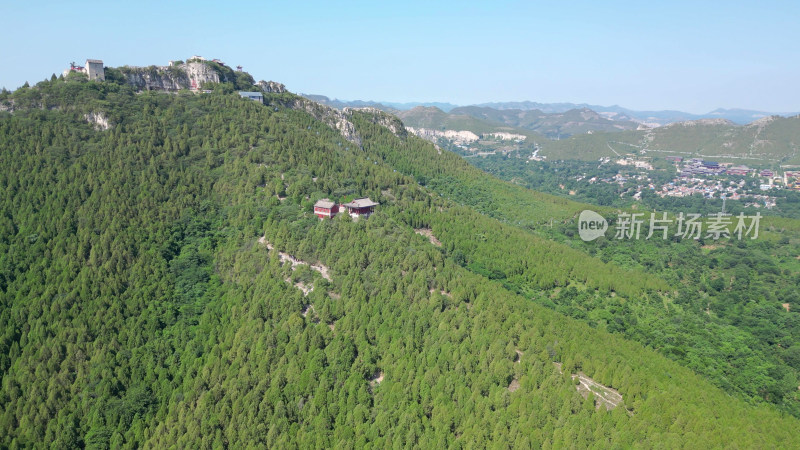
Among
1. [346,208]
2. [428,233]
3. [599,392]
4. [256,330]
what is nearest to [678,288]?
[428,233]

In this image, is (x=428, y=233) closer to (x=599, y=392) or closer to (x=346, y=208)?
(x=346, y=208)

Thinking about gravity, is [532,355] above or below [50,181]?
below

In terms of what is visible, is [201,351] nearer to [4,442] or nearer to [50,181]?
[4,442]

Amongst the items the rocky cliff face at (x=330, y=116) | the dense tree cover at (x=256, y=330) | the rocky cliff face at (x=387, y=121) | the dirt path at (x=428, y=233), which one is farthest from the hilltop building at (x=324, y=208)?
the rocky cliff face at (x=387, y=121)

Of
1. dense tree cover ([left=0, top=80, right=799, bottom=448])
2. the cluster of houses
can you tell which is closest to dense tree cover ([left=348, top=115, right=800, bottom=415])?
dense tree cover ([left=0, top=80, right=799, bottom=448])

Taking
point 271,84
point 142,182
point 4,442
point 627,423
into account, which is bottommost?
point 4,442

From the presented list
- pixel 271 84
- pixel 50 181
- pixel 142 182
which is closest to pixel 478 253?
pixel 142 182
